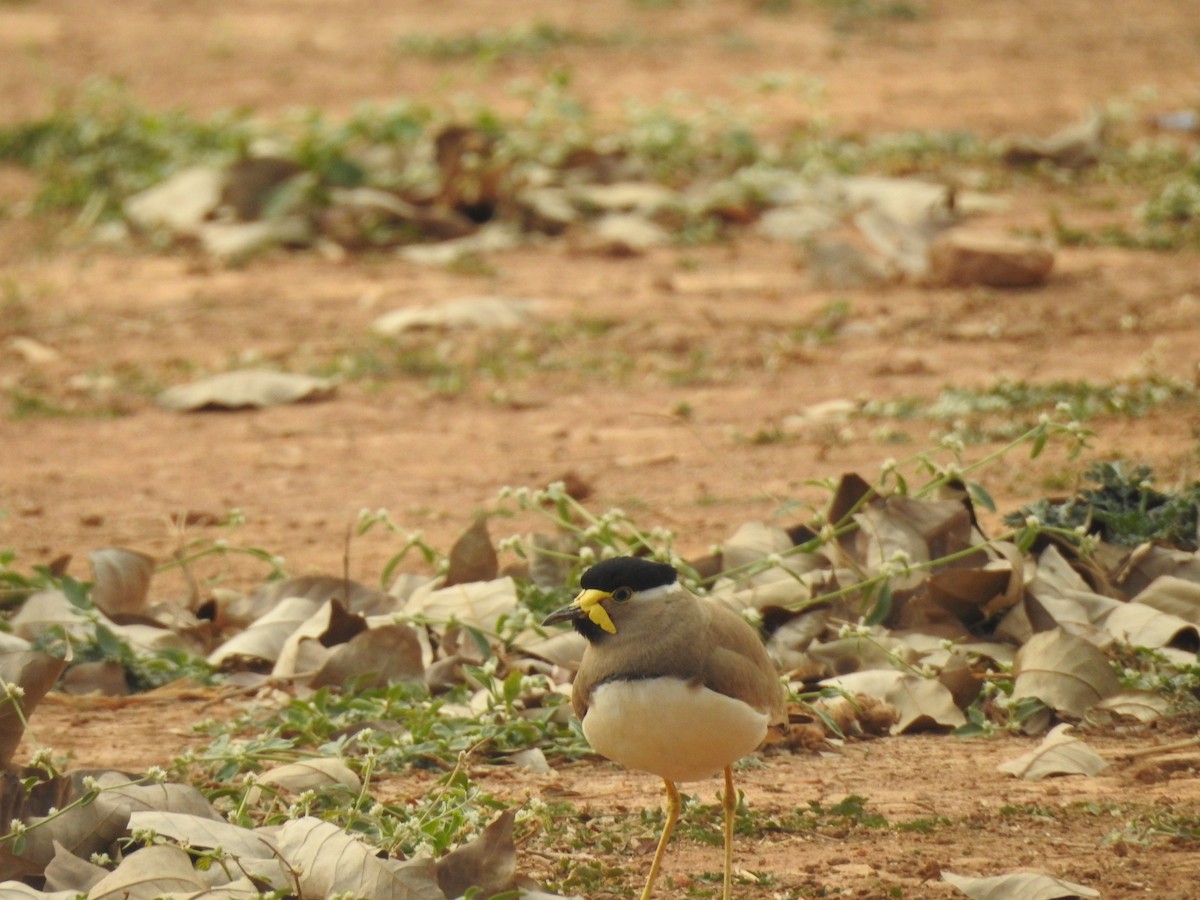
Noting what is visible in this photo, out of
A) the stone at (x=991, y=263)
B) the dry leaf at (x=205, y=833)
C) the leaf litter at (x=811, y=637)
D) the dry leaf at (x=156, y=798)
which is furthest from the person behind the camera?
the stone at (x=991, y=263)

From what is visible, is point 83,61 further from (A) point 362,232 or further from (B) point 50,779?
(B) point 50,779

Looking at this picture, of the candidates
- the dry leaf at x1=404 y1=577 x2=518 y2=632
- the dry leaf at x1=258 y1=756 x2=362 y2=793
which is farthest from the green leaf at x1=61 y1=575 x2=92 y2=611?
the dry leaf at x1=258 y1=756 x2=362 y2=793

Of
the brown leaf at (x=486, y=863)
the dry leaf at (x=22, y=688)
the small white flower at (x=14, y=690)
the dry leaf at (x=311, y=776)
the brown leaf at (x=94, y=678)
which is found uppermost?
the small white flower at (x=14, y=690)

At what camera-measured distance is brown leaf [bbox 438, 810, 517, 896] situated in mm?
3031

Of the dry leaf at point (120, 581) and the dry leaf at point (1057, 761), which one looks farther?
the dry leaf at point (120, 581)

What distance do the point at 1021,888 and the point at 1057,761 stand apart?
64cm

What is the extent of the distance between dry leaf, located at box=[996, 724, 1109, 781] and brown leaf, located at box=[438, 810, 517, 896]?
118 centimetres

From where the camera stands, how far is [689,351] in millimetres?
7164

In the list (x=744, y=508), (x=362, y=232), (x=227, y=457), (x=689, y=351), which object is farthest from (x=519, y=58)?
(x=744, y=508)

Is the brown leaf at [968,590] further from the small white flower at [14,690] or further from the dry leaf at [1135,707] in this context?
the small white flower at [14,690]

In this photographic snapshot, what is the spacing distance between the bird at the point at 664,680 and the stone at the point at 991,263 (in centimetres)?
488

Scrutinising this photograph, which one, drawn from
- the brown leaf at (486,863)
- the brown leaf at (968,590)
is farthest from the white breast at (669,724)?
the brown leaf at (968,590)

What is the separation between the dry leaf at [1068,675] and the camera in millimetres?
3893

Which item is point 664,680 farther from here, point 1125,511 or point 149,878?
point 1125,511
